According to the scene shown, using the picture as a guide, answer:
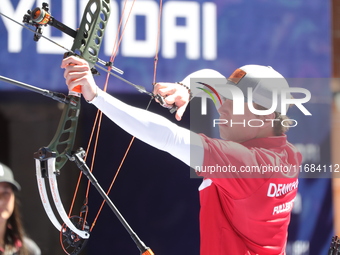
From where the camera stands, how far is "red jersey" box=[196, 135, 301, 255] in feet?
8.82

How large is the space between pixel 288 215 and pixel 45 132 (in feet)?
4.36

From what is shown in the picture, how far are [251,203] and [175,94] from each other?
0.63 meters

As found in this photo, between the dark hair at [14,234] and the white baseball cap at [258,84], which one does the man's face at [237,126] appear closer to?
the white baseball cap at [258,84]

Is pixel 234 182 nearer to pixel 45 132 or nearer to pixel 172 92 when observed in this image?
pixel 172 92

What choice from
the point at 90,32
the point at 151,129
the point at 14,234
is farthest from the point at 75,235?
the point at 90,32

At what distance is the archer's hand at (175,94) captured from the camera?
266cm

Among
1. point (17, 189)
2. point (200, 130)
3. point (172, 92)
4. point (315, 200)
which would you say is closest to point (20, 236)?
point (17, 189)

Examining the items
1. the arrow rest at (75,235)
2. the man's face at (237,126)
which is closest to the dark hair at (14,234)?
the arrow rest at (75,235)

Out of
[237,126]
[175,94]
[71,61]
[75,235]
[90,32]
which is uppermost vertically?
[90,32]

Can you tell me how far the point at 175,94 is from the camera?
9.02ft

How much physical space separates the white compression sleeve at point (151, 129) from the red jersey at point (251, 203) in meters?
0.23

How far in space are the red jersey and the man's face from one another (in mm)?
67

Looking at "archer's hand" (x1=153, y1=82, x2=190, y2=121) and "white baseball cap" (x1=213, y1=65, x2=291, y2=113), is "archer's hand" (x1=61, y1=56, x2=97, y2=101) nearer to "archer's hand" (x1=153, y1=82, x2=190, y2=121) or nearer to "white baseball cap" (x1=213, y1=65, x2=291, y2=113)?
"archer's hand" (x1=153, y1=82, x2=190, y2=121)

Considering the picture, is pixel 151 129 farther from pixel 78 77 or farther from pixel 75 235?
pixel 75 235
